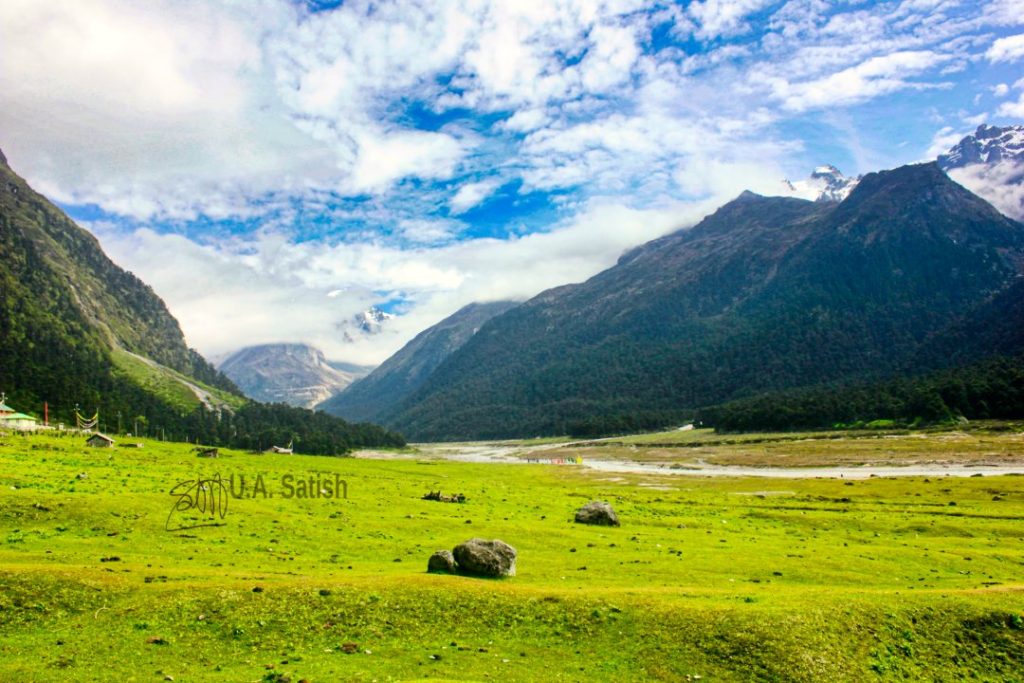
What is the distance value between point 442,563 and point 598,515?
87.1ft

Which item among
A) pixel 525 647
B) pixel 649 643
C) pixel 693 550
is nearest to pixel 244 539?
pixel 525 647

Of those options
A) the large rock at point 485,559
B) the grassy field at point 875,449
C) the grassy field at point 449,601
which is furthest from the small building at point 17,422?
the grassy field at point 875,449

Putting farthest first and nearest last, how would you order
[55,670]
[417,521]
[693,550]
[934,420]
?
[934,420] → [417,521] → [693,550] → [55,670]

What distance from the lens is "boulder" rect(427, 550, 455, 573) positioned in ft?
108

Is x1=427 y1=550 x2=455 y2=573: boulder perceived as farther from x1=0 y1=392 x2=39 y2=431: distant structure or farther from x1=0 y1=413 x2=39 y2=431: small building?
x1=0 y1=392 x2=39 y2=431: distant structure

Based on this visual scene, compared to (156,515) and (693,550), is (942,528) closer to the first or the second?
(693,550)

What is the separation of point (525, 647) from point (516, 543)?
20.9 meters

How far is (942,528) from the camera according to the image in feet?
185
